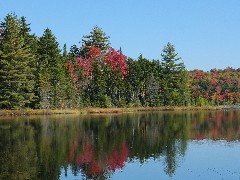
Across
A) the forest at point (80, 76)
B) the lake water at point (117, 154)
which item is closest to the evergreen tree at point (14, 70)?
the forest at point (80, 76)

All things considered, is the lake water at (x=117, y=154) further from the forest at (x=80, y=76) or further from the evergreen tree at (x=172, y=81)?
the evergreen tree at (x=172, y=81)

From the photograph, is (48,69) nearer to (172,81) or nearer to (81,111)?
(81,111)

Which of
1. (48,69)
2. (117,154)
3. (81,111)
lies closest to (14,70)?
(48,69)

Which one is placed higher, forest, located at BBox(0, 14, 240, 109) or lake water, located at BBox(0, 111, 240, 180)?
forest, located at BBox(0, 14, 240, 109)

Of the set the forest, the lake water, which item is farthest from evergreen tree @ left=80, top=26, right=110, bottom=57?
the lake water

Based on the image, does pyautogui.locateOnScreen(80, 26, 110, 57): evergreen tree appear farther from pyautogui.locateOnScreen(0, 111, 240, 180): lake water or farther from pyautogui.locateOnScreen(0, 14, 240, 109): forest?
pyautogui.locateOnScreen(0, 111, 240, 180): lake water

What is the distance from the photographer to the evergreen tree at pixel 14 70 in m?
70.4

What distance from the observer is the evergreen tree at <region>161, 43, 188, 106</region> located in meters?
103

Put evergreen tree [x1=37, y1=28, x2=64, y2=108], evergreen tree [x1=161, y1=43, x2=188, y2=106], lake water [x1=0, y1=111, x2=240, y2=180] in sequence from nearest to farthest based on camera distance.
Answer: lake water [x1=0, y1=111, x2=240, y2=180] < evergreen tree [x1=37, y1=28, x2=64, y2=108] < evergreen tree [x1=161, y1=43, x2=188, y2=106]

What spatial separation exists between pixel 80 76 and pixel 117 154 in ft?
199

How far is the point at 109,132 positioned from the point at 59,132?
5.69 metres

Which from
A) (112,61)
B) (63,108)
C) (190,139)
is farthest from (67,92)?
(190,139)

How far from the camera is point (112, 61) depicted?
311 feet

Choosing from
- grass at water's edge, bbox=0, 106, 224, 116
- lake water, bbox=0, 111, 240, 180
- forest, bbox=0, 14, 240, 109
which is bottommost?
lake water, bbox=0, 111, 240, 180
